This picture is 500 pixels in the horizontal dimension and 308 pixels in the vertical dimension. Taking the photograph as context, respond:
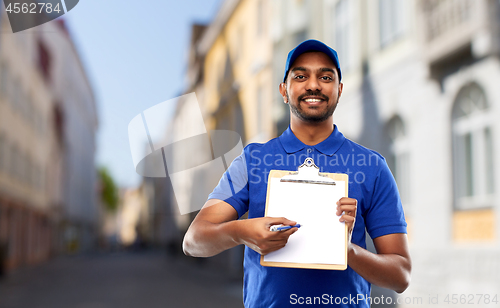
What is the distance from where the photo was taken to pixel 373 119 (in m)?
12.0

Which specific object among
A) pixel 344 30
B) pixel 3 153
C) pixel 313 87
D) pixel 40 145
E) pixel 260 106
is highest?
pixel 344 30

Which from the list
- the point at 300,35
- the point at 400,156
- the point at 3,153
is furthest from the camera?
the point at 3,153

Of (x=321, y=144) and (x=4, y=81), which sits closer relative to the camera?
(x=321, y=144)

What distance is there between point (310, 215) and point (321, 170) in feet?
0.62

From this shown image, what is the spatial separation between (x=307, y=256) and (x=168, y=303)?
35.8 ft

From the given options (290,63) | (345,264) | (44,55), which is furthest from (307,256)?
(44,55)

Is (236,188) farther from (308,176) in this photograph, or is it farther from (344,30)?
(344,30)

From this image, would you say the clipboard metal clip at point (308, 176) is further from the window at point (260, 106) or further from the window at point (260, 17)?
the window at point (260, 17)

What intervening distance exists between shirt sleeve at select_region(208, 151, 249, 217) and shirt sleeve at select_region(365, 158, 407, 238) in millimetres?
323

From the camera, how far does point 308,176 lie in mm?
1422

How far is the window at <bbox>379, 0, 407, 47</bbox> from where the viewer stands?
1125 cm

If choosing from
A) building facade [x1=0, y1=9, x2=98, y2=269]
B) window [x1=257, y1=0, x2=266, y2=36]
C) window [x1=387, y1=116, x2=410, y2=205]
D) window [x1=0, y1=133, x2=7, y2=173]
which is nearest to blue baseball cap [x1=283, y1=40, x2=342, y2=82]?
building facade [x1=0, y1=9, x2=98, y2=269]

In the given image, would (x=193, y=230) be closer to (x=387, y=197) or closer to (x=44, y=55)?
(x=387, y=197)

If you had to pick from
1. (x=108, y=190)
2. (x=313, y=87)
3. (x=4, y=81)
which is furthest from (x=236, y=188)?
(x=108, y=190)
